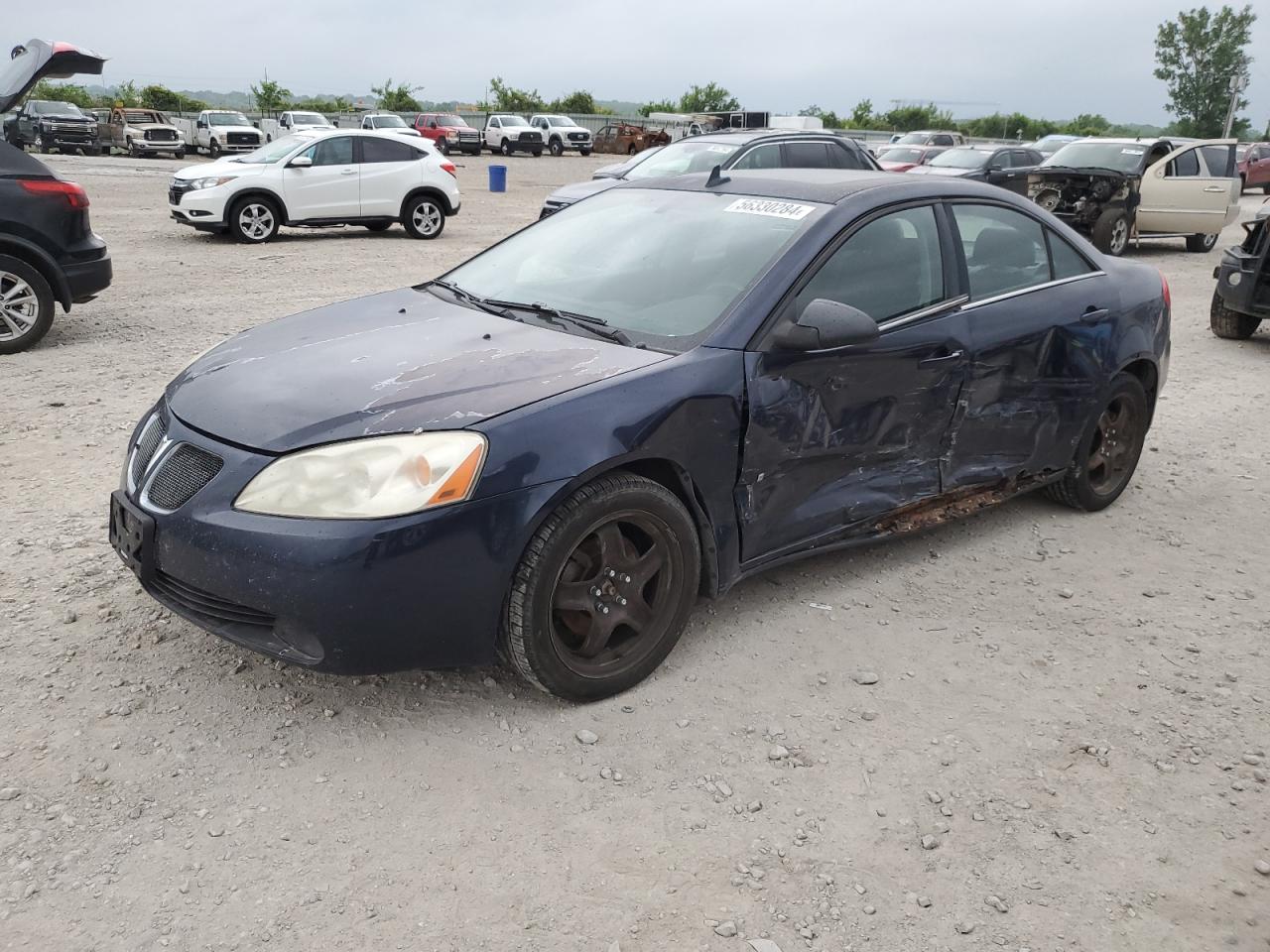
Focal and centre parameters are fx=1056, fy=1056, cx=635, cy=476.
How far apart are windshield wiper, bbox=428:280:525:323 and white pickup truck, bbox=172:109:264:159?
34.3 meters

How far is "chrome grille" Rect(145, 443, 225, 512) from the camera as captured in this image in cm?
301

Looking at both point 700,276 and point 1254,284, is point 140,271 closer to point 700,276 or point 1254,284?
point 700,276

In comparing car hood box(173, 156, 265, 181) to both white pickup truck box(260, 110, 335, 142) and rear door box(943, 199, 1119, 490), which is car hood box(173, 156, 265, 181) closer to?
rear door box(943, 199, 1119, 490)

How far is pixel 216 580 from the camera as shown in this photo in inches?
115

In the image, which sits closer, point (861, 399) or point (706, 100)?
point (861, 399)

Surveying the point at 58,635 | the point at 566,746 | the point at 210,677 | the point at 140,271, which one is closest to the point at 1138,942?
the point at 566,746

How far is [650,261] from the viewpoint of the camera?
12.9ft

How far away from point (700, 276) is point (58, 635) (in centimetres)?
253

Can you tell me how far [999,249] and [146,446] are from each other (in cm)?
340

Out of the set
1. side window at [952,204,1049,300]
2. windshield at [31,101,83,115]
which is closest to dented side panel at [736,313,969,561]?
side window at [952,204,1049,300]

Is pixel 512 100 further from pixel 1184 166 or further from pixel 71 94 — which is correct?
pixel 1184 166

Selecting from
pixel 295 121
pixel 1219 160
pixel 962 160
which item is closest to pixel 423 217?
pixel 962 160

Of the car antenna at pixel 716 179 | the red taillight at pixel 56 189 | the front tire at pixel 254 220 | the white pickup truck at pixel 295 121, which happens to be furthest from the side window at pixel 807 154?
the white pickup truck at pixel 295 121

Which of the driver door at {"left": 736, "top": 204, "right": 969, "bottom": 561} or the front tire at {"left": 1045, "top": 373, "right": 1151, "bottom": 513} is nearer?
the driver door at {"left": 736, "top": 204, "right": 969, "bottom": 561}
